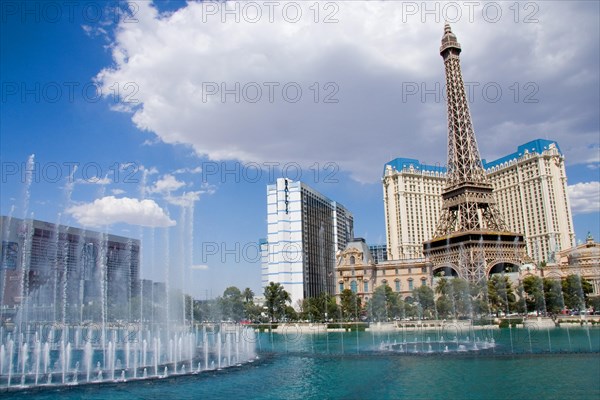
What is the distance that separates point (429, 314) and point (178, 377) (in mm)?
59305

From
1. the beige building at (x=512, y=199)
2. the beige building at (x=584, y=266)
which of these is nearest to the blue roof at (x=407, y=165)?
the beige building at (x=512, y=199)

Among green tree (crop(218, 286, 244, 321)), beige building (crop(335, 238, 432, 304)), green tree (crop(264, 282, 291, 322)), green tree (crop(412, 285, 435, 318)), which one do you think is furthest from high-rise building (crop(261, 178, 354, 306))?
green tree (crop(412, 285, 435, 318))

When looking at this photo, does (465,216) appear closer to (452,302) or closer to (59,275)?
(452,302)

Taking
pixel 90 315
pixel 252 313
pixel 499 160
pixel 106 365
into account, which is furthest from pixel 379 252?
pixel 106 365

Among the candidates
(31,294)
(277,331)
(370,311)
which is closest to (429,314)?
(370,311)

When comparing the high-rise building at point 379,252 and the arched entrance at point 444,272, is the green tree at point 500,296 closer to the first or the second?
the arched entrance at point 444,272

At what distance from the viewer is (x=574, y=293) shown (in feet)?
228

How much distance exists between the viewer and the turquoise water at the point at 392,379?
70.0 ft

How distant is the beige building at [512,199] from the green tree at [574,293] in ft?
226

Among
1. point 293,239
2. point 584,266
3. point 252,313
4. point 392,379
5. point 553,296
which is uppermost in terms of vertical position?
point 293,239

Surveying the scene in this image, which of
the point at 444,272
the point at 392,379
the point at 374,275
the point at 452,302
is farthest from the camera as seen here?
the point at 374,275

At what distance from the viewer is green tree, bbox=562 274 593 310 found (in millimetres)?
67875

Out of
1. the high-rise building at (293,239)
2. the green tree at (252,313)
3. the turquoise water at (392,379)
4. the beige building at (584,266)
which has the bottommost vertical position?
the turquoise water at (392,379)

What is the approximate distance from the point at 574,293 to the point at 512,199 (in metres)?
86.6
